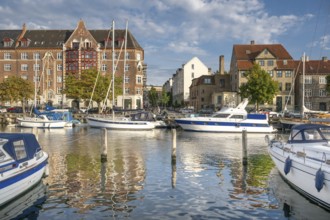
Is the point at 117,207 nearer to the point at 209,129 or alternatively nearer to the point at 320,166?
the point at 320,166

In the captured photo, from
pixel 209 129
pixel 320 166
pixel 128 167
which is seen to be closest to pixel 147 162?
pixel 128 167

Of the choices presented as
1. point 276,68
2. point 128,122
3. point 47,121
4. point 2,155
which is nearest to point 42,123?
point 47,121

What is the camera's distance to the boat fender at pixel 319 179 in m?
13.5

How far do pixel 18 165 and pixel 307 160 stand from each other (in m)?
12.1

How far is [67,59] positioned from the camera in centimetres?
8956

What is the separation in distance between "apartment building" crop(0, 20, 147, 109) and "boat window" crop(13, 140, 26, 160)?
7186cm

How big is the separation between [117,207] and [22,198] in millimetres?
4420

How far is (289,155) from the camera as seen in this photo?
17.7 metres

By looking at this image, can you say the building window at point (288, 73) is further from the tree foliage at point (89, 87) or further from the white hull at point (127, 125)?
the white hull at point (127, 125)

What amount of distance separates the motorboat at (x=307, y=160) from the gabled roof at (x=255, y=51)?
2618 inches

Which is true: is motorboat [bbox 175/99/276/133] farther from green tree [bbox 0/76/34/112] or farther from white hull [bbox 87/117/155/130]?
green tree [bbox 0/76/34/112]

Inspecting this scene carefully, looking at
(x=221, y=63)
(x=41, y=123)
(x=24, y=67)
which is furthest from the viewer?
(x=221, y=63)

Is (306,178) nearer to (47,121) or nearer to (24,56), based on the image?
(47,121)

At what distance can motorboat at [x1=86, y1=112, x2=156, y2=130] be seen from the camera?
52.0 metres
